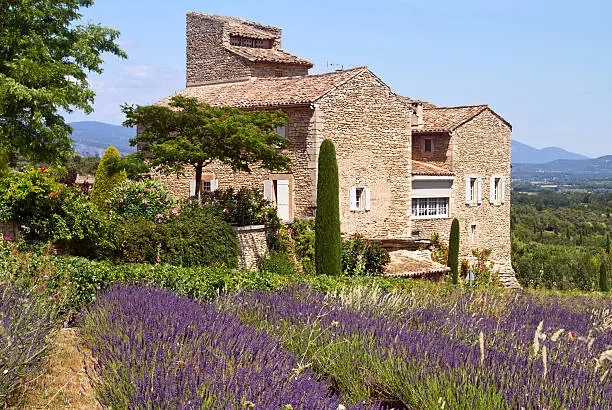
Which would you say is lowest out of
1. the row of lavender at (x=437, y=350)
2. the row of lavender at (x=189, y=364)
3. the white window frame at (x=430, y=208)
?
the row of lavender at (x=437, y=350)

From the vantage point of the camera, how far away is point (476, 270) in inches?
1051

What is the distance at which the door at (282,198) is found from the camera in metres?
20.1

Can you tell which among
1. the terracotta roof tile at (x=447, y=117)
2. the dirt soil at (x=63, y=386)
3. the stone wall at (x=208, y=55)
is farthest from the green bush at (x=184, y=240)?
the terracotta roof tile at (x=447, y=117)

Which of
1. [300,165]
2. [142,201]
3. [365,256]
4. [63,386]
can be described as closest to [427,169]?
[300,165]

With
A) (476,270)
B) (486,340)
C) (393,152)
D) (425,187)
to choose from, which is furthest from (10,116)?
(476,270)

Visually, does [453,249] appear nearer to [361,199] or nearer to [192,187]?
[361,199]

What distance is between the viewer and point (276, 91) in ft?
70.1

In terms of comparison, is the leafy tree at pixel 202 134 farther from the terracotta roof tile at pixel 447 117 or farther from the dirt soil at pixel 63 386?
the terracotta roof tile at pixel 447 117

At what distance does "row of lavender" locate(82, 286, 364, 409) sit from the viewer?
4.09 meters

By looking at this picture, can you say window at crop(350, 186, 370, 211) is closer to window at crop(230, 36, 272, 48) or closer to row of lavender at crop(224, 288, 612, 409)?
window at crop(230, 36, 272, 48)

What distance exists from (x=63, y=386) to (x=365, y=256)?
12.9m

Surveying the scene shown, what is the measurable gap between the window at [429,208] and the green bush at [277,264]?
30.3 feet

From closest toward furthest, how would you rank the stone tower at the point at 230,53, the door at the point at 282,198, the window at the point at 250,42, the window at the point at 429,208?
1. the door at the point at 282,198
2. the stone tower at the point at 230,53
3. the window at the point at 429,208
4. the window at the point at 250,42

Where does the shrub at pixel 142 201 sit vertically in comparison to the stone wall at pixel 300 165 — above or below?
below
